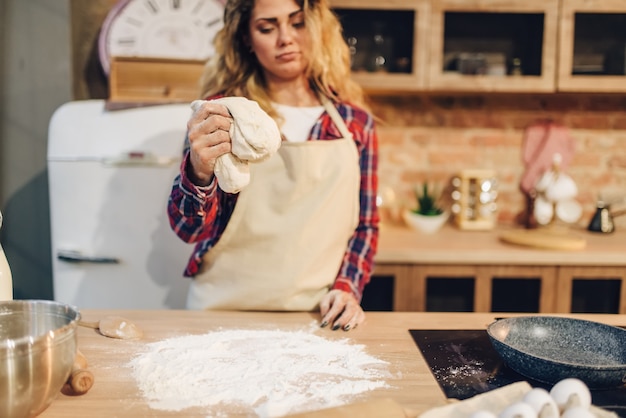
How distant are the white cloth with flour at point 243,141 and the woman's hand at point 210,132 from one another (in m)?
0.01

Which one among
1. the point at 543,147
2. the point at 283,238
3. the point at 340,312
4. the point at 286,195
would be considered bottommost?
the point at 340,312

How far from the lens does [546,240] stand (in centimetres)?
229

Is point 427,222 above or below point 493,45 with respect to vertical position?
below

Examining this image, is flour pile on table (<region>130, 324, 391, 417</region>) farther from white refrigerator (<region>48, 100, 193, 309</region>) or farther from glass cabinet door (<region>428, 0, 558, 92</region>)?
glass cabinet door (<region>428, 0, 558, 92</region>)

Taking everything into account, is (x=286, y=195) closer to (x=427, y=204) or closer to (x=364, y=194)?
(x=364, y=194)

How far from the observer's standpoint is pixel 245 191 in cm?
151

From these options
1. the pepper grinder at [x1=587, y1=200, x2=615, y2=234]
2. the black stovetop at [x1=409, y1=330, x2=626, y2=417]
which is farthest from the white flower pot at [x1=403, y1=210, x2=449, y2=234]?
the black stovetop at [x1=409, y1=330, x2=626, y2=417]

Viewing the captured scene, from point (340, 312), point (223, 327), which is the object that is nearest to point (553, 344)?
point (340, 312)

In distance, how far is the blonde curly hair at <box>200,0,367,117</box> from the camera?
1568mm

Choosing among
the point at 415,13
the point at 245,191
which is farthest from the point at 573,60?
the point at 245,191

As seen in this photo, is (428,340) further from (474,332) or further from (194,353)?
(194,353)

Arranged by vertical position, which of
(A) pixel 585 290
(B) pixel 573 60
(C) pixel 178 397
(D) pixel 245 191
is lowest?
(A) pixel 585 290

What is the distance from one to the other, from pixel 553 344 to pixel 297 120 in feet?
2.89

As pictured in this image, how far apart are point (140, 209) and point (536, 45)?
1715 mm
